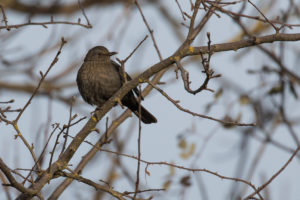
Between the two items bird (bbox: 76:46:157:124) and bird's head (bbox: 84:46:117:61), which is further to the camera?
bird's head (bbox: 84:46:117:61)

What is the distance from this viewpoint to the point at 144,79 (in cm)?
366

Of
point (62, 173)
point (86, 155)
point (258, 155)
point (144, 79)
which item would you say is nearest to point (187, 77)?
point (144, 79)

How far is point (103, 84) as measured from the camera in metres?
5.51

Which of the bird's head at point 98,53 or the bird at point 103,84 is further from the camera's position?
the bird's head at point 98,53

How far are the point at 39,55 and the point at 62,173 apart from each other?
13.0 ft

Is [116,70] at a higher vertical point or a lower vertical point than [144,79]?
higher

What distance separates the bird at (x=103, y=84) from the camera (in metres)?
5.51

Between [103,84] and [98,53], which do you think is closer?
[103,84]

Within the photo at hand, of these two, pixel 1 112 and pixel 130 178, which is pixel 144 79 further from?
pixel 130 178

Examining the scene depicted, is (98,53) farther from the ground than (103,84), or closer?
farther from the ground

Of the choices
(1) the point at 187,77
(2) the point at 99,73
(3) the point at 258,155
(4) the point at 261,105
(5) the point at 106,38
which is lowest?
(1) the point at 187,77

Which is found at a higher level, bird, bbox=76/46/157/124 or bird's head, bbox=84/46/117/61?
bird's head, bbox=84/46/117/61

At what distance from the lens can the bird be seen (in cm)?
551

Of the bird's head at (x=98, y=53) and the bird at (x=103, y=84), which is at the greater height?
the bird's head at (x=98, y=53)
